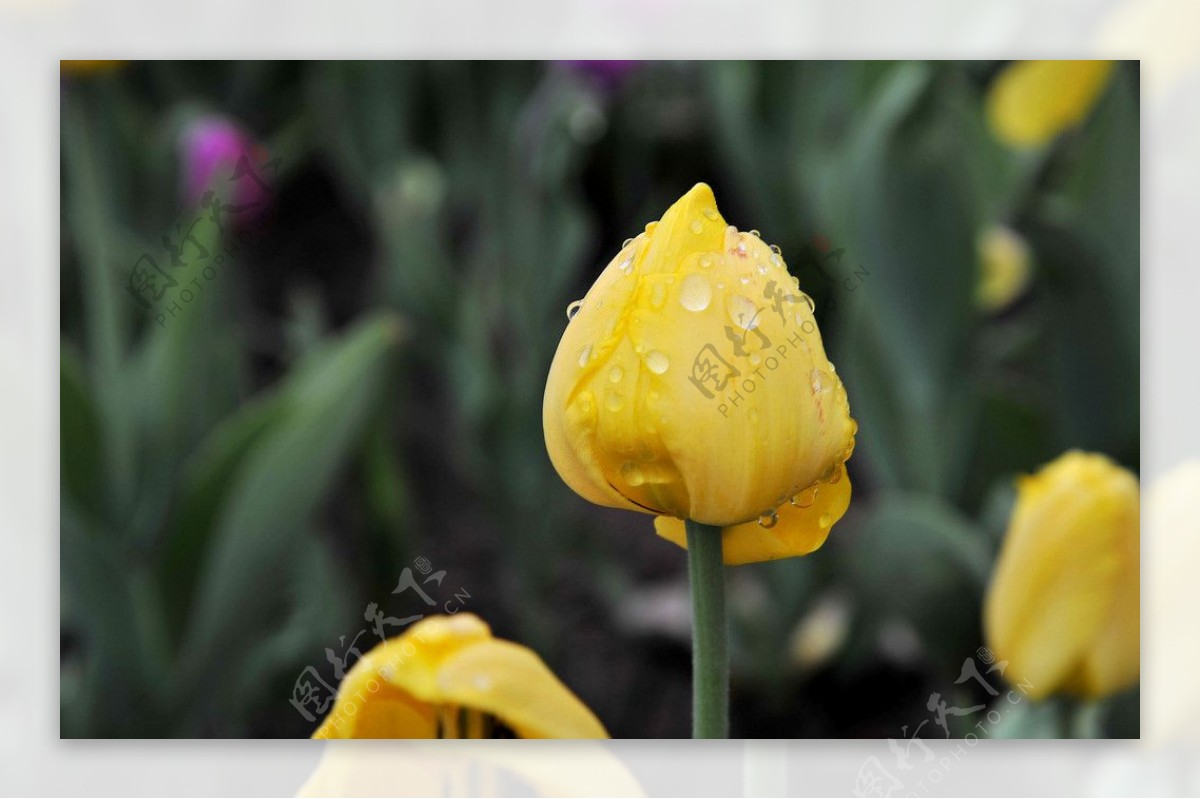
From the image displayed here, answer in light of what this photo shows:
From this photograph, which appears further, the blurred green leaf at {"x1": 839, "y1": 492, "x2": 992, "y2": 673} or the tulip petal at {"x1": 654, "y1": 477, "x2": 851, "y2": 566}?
the blurred green leaf at {"x1": 839, "y1": 492, "x2": 992, "y2": 673}

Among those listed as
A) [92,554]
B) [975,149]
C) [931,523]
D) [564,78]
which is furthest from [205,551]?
[975,149]

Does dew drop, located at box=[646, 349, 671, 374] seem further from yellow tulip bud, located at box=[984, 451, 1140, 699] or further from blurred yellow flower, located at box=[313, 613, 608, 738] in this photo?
yellow tulip bud, located at box=[984, 451, 1140, 699]

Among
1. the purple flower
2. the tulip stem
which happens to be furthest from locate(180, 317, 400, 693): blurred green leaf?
the tulip stem

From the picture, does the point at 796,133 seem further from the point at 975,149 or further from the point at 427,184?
the point at 427,184

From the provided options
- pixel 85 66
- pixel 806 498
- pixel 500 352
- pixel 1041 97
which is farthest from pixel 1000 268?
pixel 85 66

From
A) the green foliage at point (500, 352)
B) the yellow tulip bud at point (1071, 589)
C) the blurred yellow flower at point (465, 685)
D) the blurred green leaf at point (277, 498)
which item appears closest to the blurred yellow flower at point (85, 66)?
the green foliage at point (500, 352)

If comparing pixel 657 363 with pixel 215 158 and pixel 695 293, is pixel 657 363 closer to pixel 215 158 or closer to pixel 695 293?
pixel 695 293
